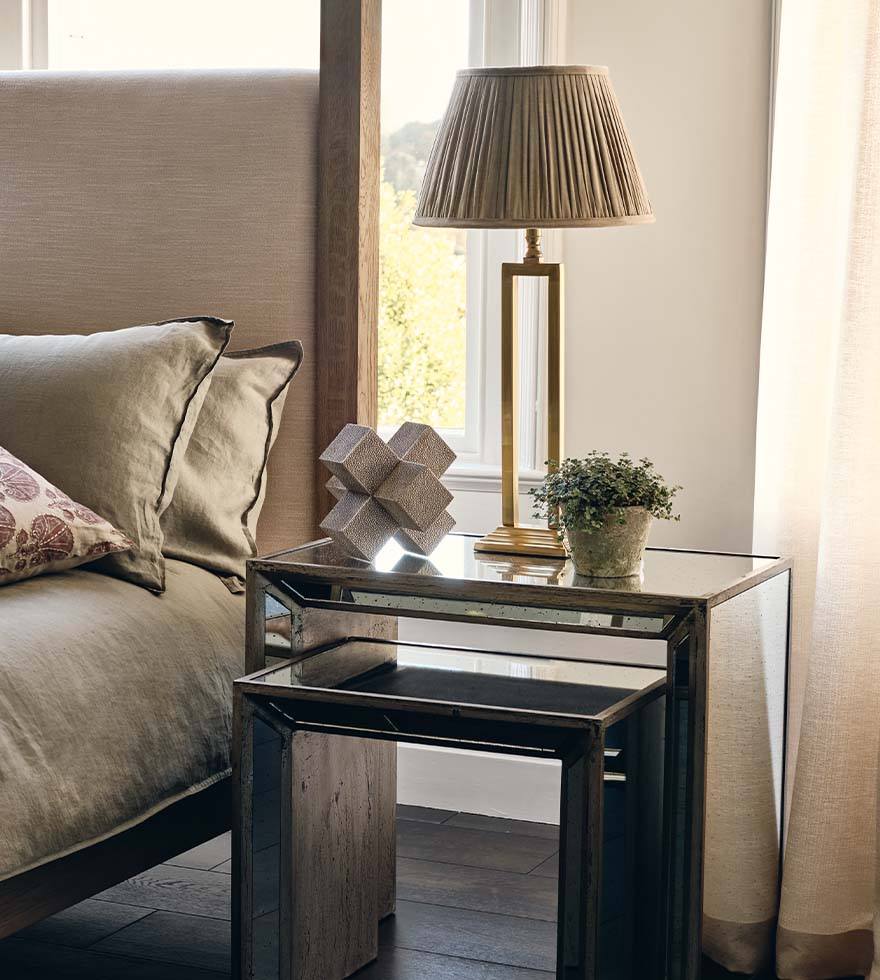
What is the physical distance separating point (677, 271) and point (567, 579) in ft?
2.94

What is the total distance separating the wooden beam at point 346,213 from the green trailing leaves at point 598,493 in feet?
2.06

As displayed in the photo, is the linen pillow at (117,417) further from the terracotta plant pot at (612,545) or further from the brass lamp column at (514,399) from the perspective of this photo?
the terracotta plant pot at (612,545)

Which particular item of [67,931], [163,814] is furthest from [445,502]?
[67,931]

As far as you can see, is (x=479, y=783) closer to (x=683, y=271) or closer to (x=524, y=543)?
(x=524, y=543)

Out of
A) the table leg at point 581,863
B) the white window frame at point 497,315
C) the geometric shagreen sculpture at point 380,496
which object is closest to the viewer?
the table leg at point 581,863

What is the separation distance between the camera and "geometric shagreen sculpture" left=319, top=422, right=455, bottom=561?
1897mm

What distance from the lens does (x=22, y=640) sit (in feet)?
5.51

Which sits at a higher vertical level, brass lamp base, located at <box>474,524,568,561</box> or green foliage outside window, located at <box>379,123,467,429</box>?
green foliage outside window, located at <box>379,123,467,429</box>

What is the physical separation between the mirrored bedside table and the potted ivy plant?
44 millimetres

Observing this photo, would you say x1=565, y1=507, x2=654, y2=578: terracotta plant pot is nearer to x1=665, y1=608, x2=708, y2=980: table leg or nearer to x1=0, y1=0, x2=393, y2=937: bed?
x1=665, y1=608, x2=708, y2=980: table leg

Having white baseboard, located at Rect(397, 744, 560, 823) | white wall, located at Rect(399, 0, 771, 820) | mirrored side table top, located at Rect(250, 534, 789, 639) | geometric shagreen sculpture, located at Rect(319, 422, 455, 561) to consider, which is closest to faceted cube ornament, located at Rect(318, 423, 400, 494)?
geometric shagreen sculpture, located at Rect(319, 422, 455, 561)

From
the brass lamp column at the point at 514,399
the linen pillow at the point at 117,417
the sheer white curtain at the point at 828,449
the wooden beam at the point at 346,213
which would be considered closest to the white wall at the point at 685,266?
the sheer white curtain at the point at 828,449

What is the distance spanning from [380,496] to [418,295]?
941 millimetres

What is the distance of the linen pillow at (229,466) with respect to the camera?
215 centimetres
